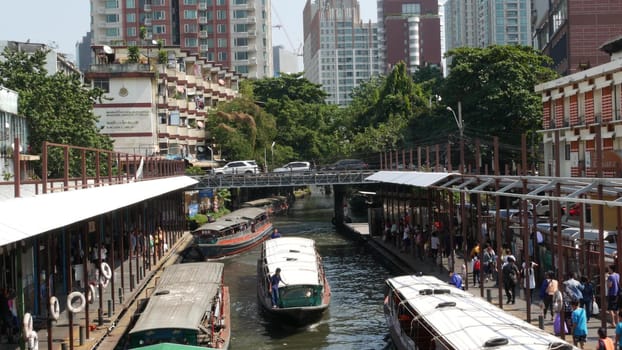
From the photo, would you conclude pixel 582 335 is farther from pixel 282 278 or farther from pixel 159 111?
pixel 159 111

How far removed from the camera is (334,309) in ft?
109

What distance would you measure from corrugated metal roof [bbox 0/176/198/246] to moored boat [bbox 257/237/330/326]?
620 centimetres

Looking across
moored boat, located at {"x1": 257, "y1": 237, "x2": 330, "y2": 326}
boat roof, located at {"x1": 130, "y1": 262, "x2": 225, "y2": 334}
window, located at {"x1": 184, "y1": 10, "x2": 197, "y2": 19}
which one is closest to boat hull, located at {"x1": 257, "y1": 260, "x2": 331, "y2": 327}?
moored boat, located at {"x1": 257, "y1": 237, "x2": 330, "y2": 326}

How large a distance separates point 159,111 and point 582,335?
196 feet

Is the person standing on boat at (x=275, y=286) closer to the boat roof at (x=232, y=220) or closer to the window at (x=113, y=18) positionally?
the boat roof at (x=232, y=220)

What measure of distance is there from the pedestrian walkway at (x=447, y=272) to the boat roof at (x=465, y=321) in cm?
255

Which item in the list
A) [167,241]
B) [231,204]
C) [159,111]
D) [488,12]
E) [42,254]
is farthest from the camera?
[488,12]

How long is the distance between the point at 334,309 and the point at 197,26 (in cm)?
9967

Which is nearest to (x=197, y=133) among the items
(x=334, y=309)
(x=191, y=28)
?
(x=191, y=28)

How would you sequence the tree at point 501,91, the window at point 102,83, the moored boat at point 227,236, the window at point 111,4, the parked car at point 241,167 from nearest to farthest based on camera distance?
the moored boat at point 227,236 → the tree at point 501,91 → the window at point 102,83 → the parked car at point 241,167 → the window at point 111,4

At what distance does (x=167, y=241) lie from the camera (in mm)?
50469

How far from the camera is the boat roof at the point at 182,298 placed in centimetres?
2142

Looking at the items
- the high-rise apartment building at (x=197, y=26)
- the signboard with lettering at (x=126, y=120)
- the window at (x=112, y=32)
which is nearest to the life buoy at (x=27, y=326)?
the signboard with lettering at (x=126, y=120)

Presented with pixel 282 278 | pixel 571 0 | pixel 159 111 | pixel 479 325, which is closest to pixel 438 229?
pixel 282 278
